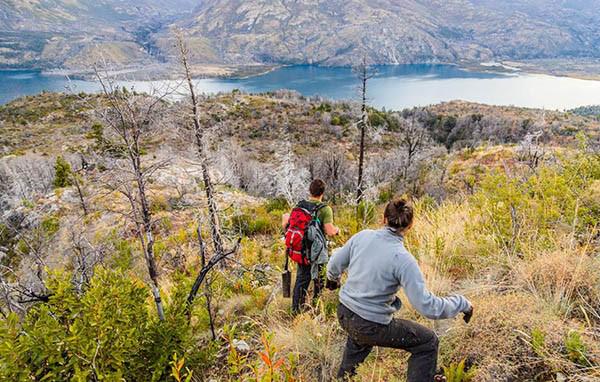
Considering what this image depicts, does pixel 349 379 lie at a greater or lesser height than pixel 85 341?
lesser

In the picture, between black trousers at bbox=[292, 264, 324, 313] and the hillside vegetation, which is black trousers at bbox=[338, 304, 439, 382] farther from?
black trousers at bbox=[292, 264, 324, 313]

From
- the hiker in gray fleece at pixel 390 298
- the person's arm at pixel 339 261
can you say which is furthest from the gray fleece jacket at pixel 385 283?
the person's arm at pixel 339 261

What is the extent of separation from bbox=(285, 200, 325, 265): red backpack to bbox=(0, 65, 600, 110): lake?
2750 inches

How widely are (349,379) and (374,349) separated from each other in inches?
22.8

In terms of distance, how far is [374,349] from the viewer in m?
3.15

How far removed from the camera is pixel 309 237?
13.6 feet

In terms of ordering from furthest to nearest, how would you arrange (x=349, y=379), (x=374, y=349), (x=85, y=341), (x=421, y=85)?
(x=421, y=85)
(x=374, y=349)
(x=349, y=379)
(x=85, y=341)

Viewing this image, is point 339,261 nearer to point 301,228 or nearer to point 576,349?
Result: point 301,228

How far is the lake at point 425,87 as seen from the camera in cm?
8631

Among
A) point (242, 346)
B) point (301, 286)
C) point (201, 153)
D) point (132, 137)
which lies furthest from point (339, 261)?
point (201, 153)

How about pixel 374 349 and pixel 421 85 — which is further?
pixel 421 85

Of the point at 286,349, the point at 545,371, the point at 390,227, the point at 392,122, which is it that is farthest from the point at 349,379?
the point at 392,122

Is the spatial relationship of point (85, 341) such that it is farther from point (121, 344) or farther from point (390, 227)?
point (390, 227)

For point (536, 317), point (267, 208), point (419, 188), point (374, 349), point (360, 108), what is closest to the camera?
point (536, 317)
